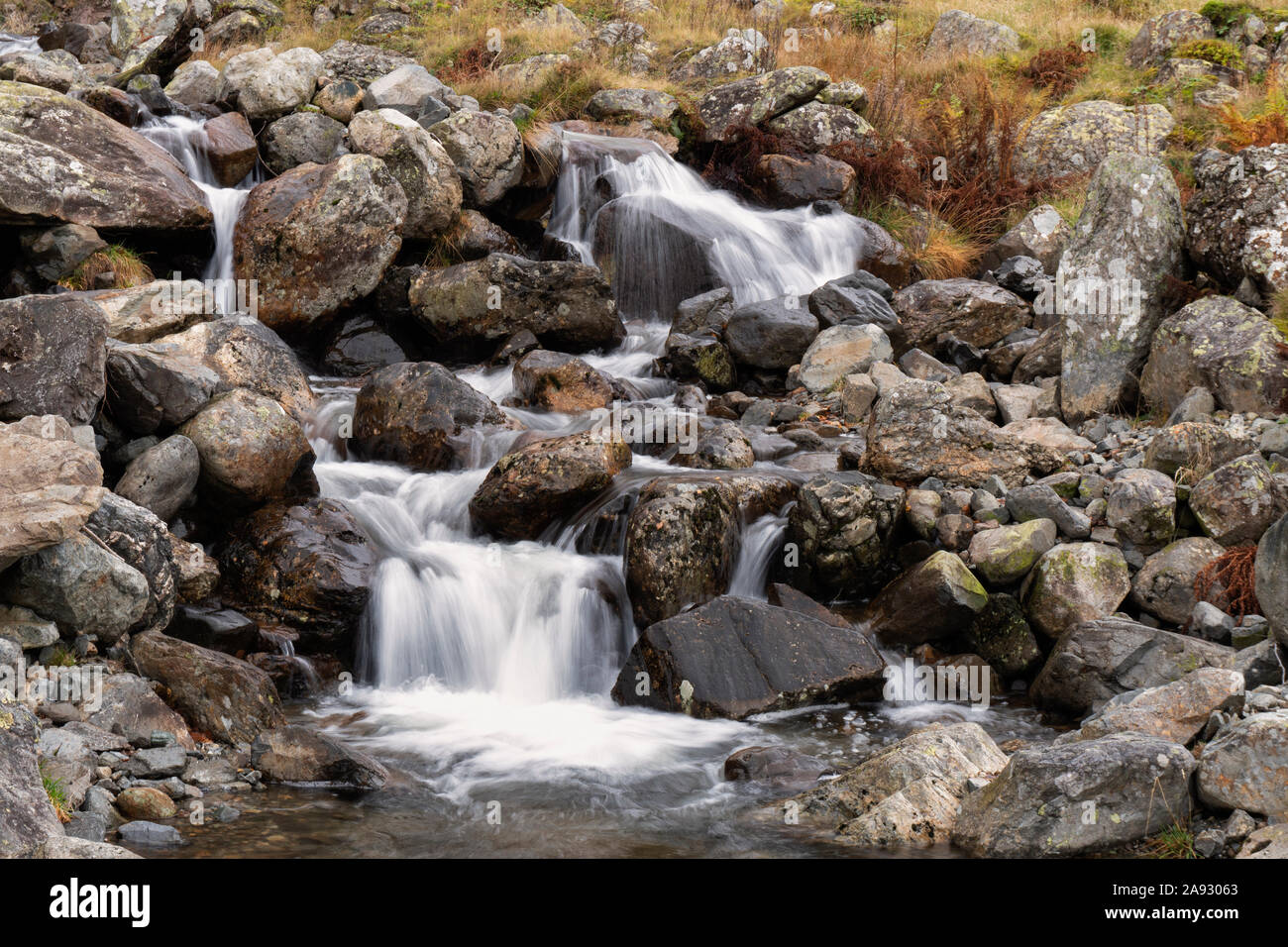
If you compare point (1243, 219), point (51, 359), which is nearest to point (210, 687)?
point (51, 359)

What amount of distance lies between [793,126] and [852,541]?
11150 mm

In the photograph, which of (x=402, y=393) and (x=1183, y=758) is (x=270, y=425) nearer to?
(x=402, y=393)

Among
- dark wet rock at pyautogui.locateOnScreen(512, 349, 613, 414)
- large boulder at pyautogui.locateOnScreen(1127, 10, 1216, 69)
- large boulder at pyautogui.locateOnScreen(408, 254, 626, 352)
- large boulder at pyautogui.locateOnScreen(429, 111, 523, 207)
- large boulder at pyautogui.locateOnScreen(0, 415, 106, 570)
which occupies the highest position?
large boulder at pyautogui.locateOnScreen(1127, 10, 1216, 69)

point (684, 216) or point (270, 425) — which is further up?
point (684, 216)

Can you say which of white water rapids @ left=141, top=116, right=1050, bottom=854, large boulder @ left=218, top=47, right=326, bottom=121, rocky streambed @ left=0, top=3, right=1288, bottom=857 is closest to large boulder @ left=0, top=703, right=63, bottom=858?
rocky streambed @ left=0, top=3, right=1288, bottom=857

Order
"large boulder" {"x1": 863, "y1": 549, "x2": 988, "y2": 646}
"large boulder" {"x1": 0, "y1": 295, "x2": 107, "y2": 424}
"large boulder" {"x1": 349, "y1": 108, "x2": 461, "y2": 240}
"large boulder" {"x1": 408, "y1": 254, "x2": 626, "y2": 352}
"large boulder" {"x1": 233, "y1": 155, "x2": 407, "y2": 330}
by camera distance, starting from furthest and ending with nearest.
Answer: "large boulder" {"x1": 349, "y1": 108, "x2": 461, "y2": 240}
"large boulder" {"x1": 408, "y1": 254, "x2": 626, "y2": 352}
"large boulder" {"x1": 233, "y1": 155, "x2": 407, "y2": 330}
"large boulder" {"x1": 863, "y1": 549, "x2": 988, "y2": 646}
"large boulder" {"x1": 0, "y1": 295, "x2": 107, "y2": 424}

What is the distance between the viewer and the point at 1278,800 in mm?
4375

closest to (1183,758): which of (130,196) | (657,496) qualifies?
(657,496)

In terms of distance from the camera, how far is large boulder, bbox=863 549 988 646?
7914 mm

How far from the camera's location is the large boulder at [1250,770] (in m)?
4.41

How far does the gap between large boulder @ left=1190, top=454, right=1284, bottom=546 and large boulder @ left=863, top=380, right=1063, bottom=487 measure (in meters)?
1.63

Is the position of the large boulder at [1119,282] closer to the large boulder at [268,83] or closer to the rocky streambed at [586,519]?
the rocky streambed at [586,519]

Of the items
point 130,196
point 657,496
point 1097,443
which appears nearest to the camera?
point 657,496

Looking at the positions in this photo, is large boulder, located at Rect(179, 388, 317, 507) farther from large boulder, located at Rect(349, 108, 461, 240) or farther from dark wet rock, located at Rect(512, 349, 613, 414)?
large boulder, located at Rect(349, 108, 461, 240)
